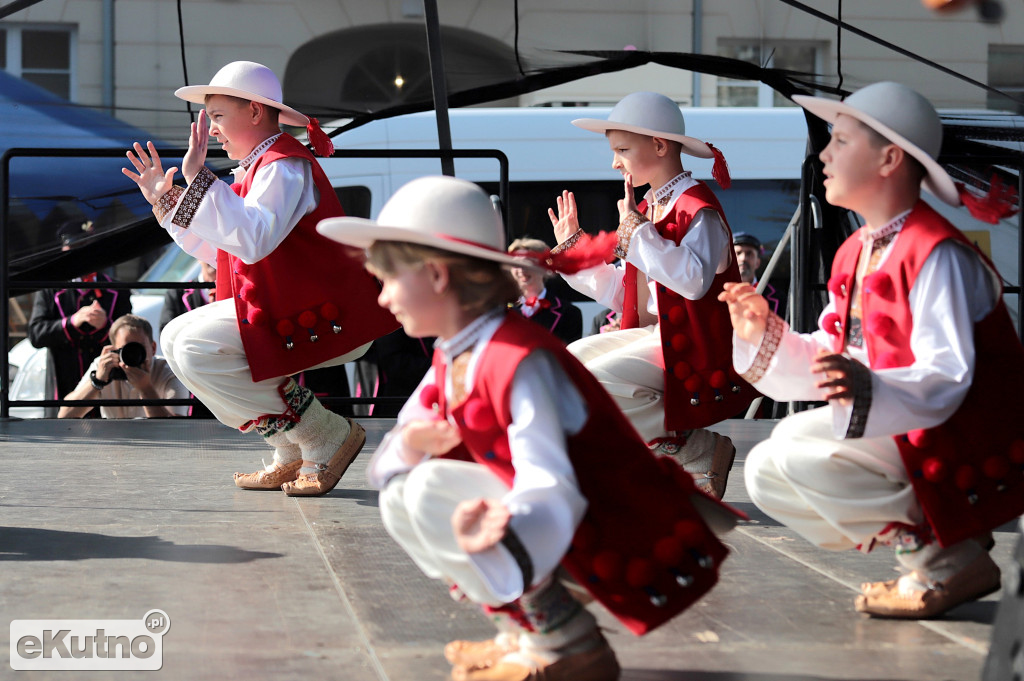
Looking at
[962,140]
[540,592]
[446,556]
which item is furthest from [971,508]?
[962,140]

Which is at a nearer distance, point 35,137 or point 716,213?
point 716,213

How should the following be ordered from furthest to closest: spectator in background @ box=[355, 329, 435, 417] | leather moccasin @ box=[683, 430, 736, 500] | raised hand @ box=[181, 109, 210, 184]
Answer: spectator in background @ box=[355, 329, 435, 417], leather moccasin @ box=[683, 430, 736, 500], raised hand @ box=[181, 109, 210, 184]

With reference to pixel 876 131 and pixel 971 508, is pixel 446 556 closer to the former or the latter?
pixel 971 508

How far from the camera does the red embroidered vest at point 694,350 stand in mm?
3660

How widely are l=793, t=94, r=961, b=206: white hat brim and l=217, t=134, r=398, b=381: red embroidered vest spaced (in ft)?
5.64

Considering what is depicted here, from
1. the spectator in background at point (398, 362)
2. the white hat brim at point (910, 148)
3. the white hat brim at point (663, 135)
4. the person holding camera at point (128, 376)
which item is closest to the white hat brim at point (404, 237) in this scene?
the white hat brim at point (910, 148)

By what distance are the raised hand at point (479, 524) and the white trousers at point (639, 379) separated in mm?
1858

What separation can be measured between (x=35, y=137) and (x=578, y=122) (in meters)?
3.04

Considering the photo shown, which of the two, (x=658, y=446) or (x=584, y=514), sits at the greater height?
(x=584, y=514)

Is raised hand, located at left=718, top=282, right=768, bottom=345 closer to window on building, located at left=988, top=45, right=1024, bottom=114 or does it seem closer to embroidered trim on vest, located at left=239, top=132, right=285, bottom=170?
embroidered trim on vest, located at left=239, top=132, right=285, bottom=170

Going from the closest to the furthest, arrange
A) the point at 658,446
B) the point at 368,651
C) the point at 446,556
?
the point at 446,556 < the point at 368,651 < the point at 658,446

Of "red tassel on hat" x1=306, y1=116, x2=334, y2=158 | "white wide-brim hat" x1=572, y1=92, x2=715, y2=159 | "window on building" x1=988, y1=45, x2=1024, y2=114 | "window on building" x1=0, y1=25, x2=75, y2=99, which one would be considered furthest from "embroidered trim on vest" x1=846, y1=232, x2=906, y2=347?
"window on building" x1=0, y1=25, x2=75, y2=99

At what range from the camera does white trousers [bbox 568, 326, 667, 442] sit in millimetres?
3697

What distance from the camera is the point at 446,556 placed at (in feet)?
6.39
